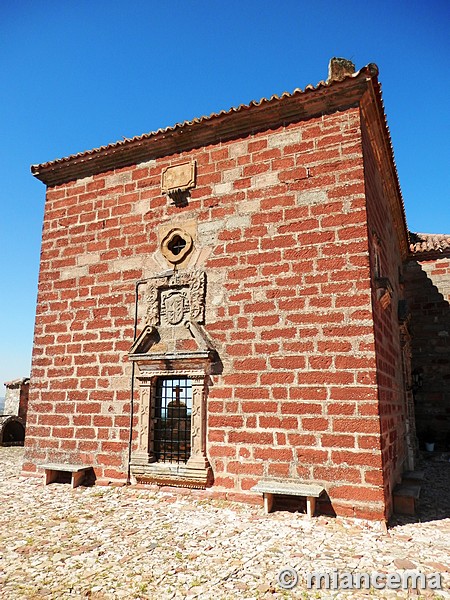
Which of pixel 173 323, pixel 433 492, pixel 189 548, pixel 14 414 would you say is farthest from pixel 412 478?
pixel 14 414

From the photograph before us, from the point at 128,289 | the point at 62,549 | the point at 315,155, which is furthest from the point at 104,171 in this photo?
the point at 62,549

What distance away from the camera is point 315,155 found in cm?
545

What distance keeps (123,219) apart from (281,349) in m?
3.28

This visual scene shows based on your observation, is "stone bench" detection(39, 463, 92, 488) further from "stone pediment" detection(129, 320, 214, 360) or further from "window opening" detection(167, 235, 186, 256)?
"window opening" detection(167, 235, 186, 256)

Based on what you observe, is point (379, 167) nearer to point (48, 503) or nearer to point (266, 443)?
point (266, 443)

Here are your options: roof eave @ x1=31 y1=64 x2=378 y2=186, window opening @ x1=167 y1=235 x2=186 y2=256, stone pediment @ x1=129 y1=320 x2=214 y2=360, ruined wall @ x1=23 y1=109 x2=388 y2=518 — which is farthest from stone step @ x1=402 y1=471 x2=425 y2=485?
roof eave @ x1=31 y1=64 x2=378 y2=186

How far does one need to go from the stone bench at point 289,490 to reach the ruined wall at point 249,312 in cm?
11

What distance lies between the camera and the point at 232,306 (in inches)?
219

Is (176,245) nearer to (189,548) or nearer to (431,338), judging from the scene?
(189,548)

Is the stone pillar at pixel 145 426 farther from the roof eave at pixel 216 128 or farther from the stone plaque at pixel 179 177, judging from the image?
the roof eave at pixel 216 128

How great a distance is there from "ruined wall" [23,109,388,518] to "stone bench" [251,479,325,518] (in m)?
0.11

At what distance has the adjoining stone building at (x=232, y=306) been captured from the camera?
4.86 metres

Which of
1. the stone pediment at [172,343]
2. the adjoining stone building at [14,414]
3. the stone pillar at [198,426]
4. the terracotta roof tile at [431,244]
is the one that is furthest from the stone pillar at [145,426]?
the terracotta roof tile at [431,244]

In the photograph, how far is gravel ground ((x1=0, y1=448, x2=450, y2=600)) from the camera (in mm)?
3002
